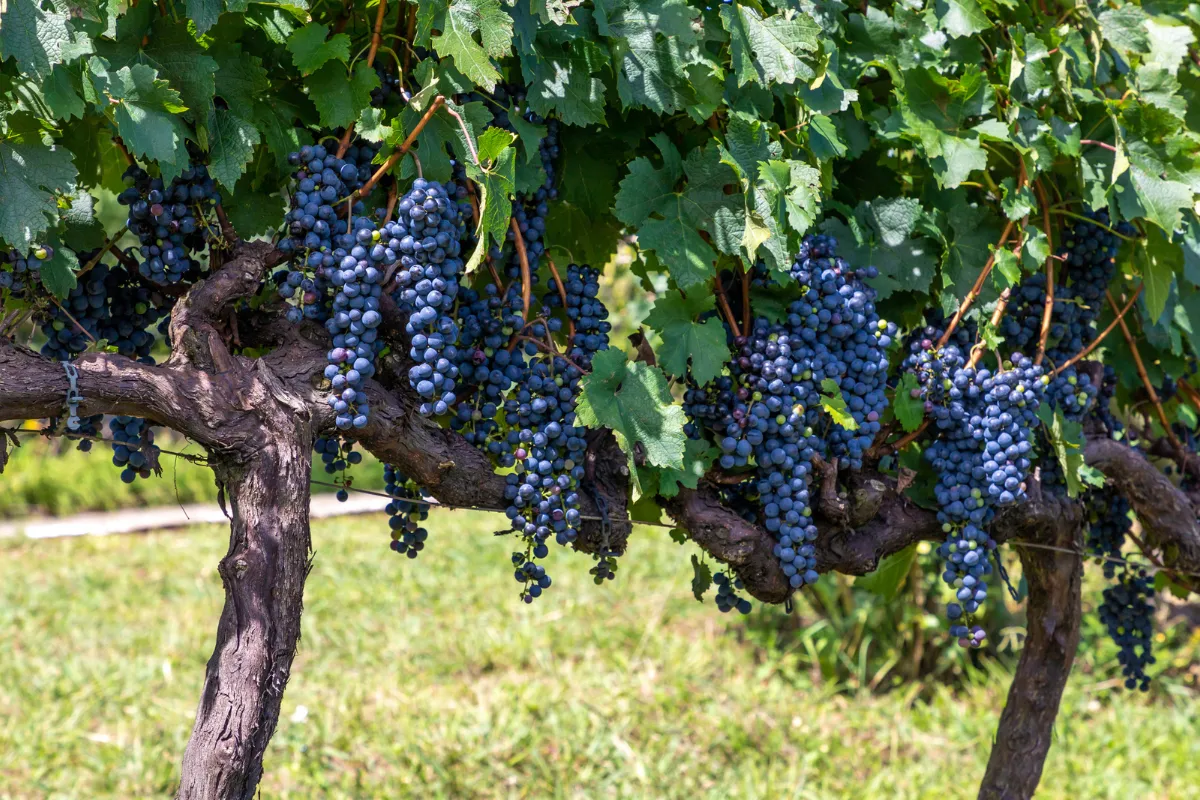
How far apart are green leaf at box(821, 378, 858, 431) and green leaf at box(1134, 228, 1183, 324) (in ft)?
2.68

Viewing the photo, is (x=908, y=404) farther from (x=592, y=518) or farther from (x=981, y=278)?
(x=592, y=518)

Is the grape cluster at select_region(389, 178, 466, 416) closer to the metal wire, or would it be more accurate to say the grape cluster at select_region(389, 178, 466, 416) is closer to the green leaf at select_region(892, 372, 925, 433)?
the metal wire

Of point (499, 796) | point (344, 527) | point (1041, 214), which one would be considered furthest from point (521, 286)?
point (344, 527)

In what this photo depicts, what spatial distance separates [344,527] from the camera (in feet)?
25.5

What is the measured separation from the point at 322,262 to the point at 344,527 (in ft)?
21.0

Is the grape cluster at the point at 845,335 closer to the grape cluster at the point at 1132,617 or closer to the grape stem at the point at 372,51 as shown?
the grape stem at the point at 372,51

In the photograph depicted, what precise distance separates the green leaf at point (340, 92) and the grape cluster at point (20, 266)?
1.48ft

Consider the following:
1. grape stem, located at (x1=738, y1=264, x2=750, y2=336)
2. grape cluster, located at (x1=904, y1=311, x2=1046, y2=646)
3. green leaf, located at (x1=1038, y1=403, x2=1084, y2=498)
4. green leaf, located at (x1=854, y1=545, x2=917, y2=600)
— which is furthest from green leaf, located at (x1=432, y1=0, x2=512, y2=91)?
green leaf, located at (x1=854, y1=545, x2=917, y2=600)

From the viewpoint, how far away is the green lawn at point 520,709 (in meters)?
4.11

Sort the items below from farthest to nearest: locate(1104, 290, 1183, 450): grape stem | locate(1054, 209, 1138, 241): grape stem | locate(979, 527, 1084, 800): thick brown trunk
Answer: locate(979, 527, 1084, 800): thick brown trunk, locate(1104, 290, 1183, 450): grape stem, locate(1054, 209, 1138, 241): grape stem

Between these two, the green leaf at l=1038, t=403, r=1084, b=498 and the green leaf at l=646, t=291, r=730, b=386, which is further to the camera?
the green leaf at l=1038, t=403, r=1084, b=498

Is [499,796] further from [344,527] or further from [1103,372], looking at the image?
[344,527]

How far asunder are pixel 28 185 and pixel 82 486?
7.93m

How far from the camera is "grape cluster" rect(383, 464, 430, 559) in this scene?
1982 millimetres
